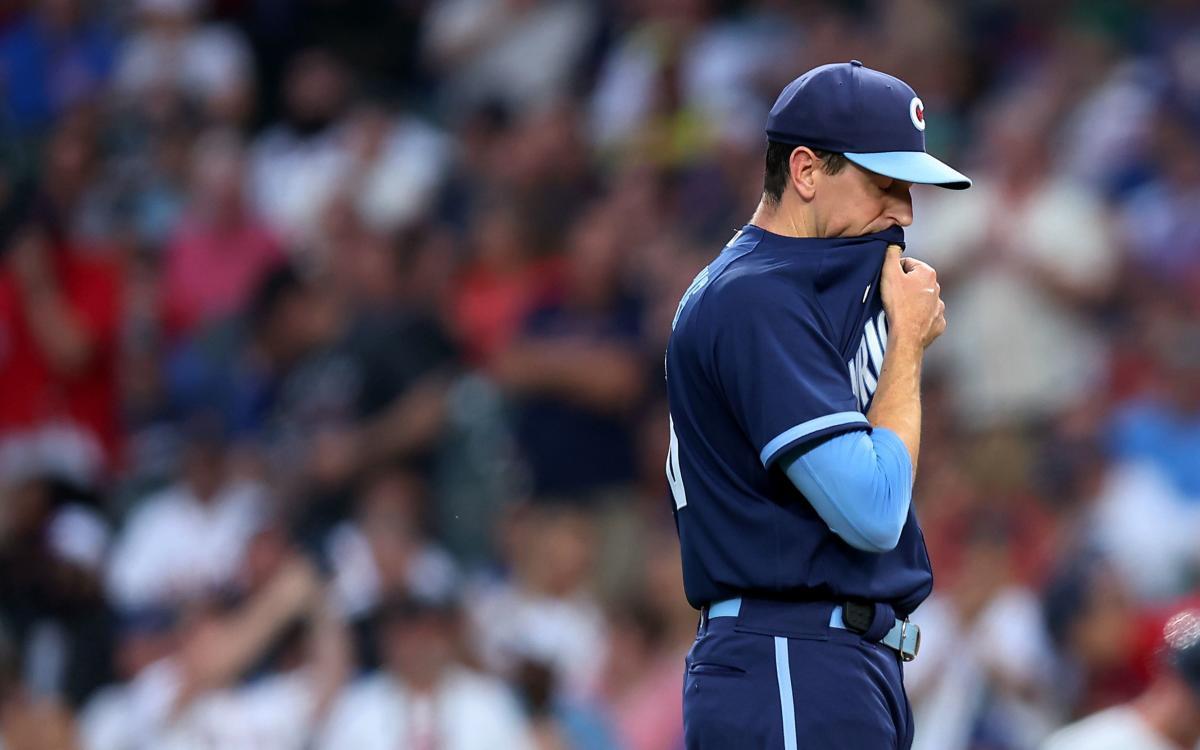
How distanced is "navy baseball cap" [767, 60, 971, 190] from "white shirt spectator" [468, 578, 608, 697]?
4457 millimetres

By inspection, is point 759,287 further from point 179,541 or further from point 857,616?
point 179,541

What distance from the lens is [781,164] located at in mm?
3506

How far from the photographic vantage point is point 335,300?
9.72 m

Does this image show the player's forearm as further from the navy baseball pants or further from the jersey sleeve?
the navy baseball pants

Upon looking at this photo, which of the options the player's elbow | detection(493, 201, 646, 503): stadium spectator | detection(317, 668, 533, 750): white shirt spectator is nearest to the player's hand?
the player's elbow

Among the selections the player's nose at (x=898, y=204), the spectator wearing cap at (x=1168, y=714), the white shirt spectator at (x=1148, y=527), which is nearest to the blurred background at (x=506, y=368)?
the white shirt spectator at (x=1148, y=527)

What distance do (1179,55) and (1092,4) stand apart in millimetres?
958

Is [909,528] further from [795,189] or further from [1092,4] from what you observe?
[1092,4]

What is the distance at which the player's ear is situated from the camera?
3.45 meters

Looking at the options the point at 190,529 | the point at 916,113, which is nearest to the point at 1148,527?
the point at 916,113

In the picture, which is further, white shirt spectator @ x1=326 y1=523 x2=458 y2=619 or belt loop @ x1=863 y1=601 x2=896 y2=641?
white shirt spectator @ x1=326 y1=523 x2=458 y2=619

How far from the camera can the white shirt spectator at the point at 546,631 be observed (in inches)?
304

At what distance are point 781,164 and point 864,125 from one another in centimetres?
19

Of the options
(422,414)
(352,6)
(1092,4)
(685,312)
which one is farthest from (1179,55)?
(685,312)
